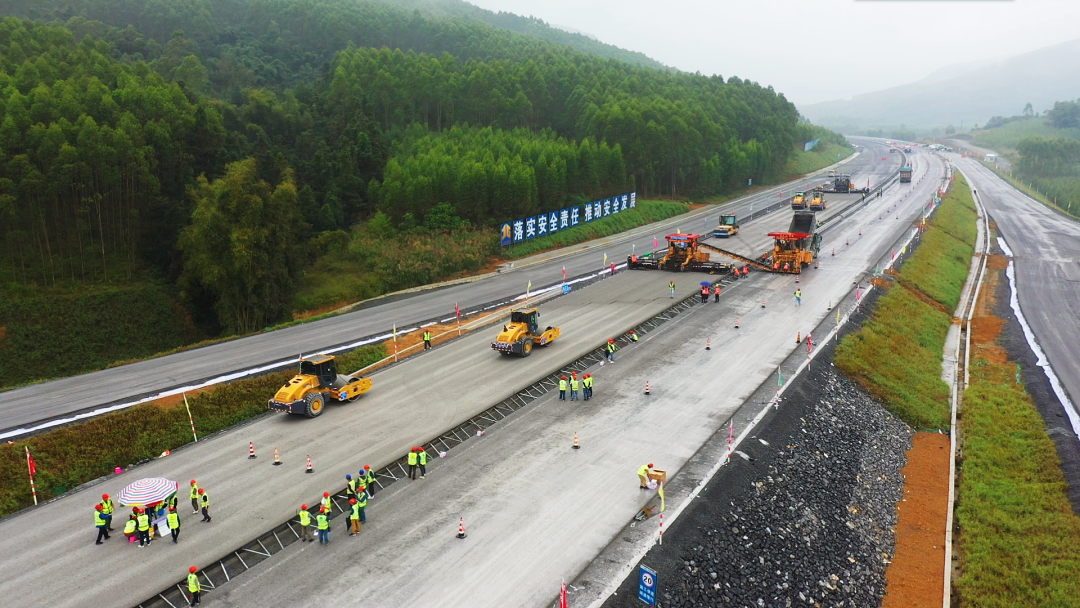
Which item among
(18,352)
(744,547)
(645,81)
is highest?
(645,81)

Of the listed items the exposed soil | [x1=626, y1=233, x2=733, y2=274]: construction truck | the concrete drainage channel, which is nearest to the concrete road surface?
the exposed soil

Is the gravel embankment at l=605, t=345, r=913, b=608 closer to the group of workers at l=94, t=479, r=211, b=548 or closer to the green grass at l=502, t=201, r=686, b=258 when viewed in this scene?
the group of workers at l=94, t=479, r=211, b=548

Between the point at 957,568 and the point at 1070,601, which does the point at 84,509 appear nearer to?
the point at 957,568

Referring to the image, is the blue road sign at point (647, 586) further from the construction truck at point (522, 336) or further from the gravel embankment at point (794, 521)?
the construction truck at point (522, 336)

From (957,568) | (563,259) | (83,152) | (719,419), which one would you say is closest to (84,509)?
(719,419)

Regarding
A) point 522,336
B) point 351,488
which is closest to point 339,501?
point 351,488

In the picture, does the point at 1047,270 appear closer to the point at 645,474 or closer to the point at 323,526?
the point at 645,474
